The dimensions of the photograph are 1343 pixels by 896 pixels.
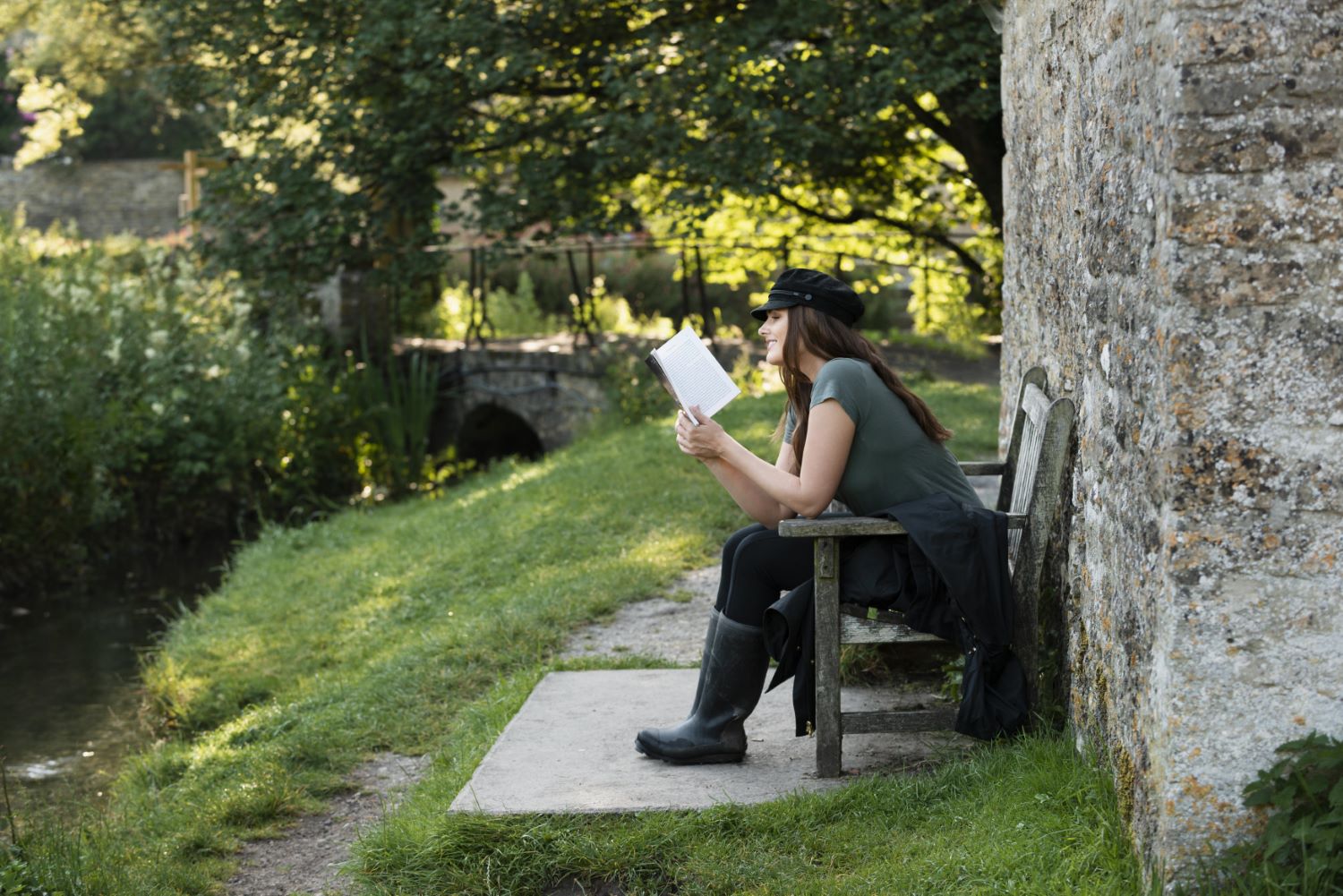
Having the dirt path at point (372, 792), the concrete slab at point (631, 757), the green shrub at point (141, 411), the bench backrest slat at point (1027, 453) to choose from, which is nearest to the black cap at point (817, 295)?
the bench backrest slat at point (1027, 453)

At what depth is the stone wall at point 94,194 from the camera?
3212 centimetres

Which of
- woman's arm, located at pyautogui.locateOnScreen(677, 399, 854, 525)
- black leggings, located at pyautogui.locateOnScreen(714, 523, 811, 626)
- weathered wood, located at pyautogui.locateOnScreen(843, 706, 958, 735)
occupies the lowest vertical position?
weathered wood, located at pyautogui.locateOnScreen(843, 706, 958, 735)

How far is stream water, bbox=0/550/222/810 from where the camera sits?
6008 mm

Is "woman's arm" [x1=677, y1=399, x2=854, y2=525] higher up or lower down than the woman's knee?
higher up

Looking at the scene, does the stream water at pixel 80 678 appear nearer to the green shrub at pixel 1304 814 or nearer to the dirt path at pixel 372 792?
the dirt path at pixel 372 792

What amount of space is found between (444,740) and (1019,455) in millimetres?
2291

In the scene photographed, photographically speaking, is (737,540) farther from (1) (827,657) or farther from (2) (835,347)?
(2) (835,347)

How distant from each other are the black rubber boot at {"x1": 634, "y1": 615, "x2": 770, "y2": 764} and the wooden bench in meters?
0.24

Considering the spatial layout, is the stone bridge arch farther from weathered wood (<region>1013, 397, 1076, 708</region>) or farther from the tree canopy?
weathered wood (<region>1013, 397, 1076, 708</region>)

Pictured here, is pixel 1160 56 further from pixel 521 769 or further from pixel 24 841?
pixel 24 841

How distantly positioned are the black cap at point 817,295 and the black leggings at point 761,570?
0.66 m

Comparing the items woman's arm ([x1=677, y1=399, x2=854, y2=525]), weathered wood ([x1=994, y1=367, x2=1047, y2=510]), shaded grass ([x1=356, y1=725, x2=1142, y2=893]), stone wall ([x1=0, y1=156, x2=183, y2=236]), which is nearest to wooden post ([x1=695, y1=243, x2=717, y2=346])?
weathered wood ([x1=994, y1=367, x2=1047, y2=510])

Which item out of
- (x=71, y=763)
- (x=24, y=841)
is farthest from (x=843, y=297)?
Answer: (x=71, y=763)

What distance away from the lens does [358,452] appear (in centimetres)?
1283
